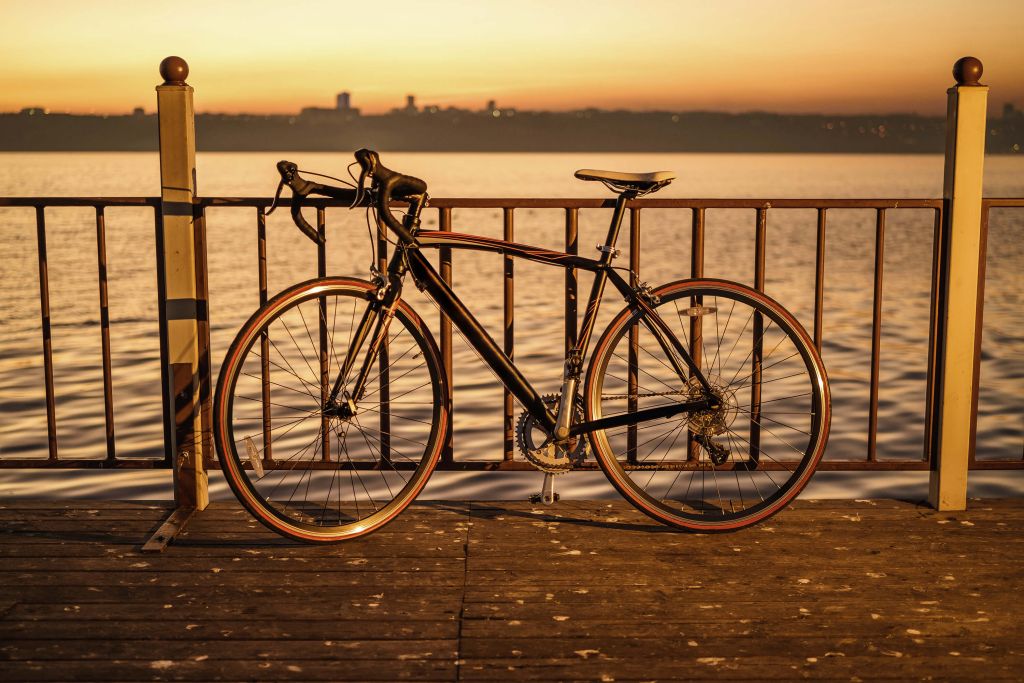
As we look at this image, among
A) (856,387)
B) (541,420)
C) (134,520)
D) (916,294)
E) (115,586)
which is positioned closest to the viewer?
(115,586)

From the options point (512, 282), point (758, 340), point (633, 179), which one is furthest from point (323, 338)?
point (758, 340)

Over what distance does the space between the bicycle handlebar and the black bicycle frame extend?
0.35 feet

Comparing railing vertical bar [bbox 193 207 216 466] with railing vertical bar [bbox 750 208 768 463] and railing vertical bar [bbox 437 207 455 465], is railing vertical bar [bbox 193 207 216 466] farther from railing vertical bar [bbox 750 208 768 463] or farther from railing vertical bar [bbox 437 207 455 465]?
railing vertical bar [bbox 750 208 768 463]

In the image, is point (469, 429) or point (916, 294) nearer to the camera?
point (469, 429)

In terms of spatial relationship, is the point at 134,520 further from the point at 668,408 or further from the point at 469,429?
the point at 469,429

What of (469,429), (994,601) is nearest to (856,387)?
(469,429)

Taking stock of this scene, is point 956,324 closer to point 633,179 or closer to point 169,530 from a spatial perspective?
point 633,179

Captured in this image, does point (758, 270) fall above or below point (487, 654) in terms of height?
above

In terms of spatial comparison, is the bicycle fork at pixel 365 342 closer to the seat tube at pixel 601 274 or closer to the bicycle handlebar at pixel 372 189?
the bicycle handlebar at pixel 372 189

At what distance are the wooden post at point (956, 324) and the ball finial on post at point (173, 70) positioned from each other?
240 cm

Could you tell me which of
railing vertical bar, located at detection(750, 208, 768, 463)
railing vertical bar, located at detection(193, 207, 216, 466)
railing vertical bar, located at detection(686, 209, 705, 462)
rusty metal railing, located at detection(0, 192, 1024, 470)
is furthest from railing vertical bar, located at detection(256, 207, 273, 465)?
railing vertical bar, located at detection(750, 208, 768, 463)

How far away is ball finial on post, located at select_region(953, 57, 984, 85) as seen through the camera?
3.26m

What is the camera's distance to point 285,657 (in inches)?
94.4

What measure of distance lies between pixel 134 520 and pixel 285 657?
46.2 inches
